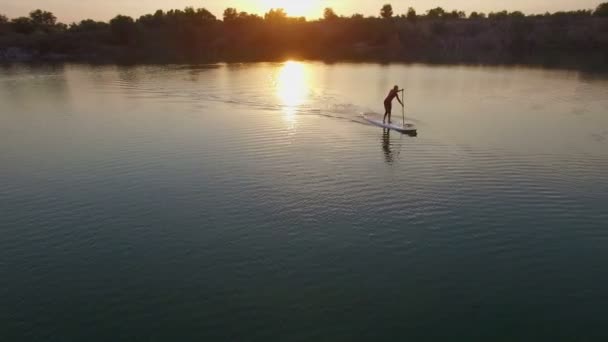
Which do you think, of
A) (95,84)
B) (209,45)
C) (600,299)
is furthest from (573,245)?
(209,45)

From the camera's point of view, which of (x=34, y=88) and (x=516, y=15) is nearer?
(x=34, y=88)

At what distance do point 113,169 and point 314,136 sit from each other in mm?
12971

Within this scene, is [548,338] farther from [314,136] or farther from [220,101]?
[220,101]

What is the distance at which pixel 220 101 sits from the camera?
147 ft

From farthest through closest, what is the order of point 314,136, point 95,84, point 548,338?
→ 1. point 95,84
2. point 314,136
3. point 548,338

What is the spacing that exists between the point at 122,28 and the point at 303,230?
13192 centimetres

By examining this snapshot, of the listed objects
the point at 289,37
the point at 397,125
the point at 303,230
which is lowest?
the point at 303,230

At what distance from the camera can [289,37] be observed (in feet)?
475

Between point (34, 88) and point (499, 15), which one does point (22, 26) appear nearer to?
point (34, 88)

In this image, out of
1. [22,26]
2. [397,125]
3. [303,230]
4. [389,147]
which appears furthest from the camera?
[22,26]

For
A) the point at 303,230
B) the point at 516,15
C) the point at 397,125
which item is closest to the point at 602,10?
the point at 516,15

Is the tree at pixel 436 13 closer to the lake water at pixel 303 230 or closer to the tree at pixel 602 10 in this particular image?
the tree at pixel 602 10

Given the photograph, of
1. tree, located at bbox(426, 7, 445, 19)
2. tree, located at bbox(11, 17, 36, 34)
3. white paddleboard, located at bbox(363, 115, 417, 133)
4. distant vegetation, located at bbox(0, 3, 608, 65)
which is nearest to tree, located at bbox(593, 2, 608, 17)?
distant vegetation, located at bbox(0, 3, 608, 65)

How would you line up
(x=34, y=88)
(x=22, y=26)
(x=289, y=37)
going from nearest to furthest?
Answer: (x=34, y=88) < (x=22, y=26) < (x=289, y=37)
